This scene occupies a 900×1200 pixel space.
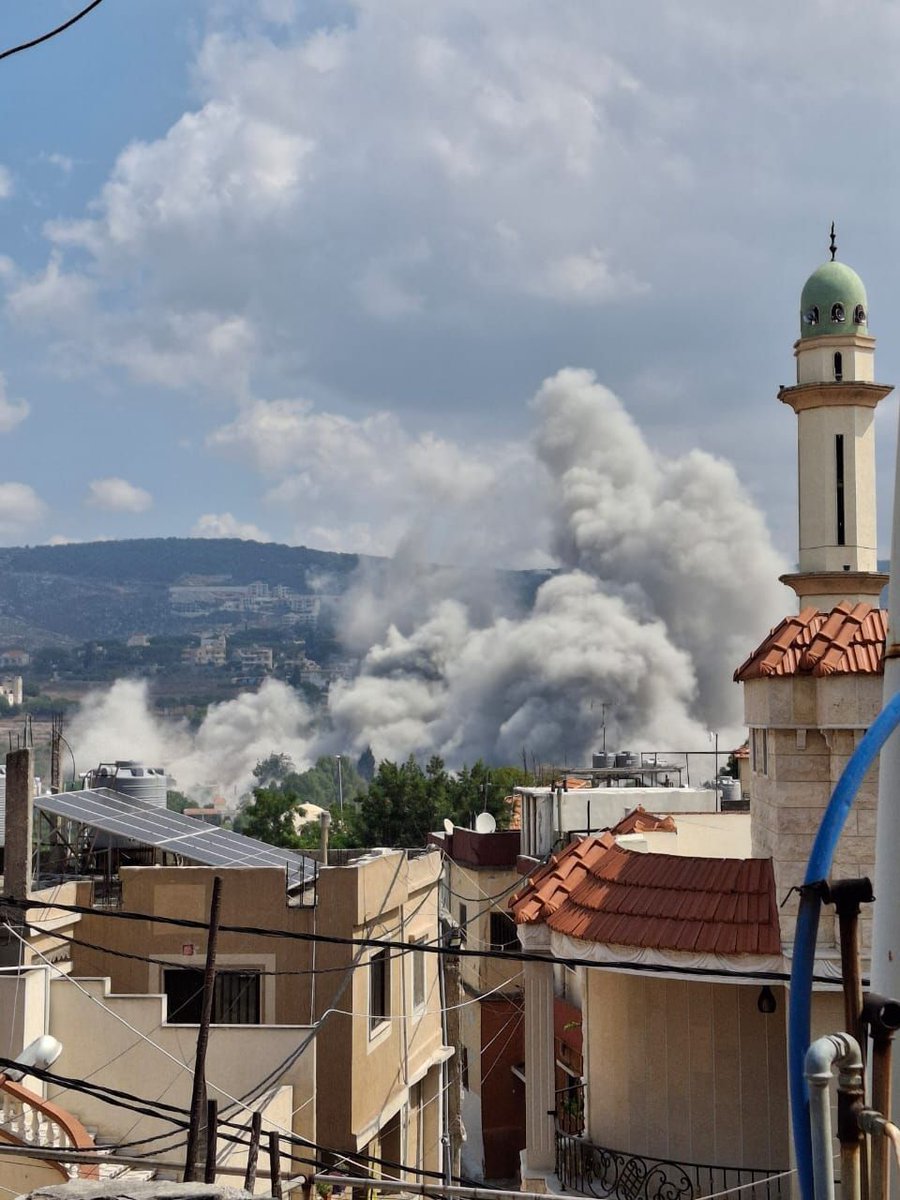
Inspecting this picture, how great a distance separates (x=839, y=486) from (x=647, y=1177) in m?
19.9

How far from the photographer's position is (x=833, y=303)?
103 ft

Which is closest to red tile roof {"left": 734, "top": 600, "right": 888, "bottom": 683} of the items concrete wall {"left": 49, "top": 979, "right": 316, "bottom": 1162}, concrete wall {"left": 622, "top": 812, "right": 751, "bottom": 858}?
concrete wall {"left": 622, "top": 812, "right": 751, "bottom": 858}

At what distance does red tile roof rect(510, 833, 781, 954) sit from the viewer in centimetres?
1317

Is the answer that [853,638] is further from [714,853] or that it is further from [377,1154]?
[377,1154]

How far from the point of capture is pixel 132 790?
28375mm

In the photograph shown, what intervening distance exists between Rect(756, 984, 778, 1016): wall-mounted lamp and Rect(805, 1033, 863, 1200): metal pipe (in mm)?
8288

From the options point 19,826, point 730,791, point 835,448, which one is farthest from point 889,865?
point 730,791

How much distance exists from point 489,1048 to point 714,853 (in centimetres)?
1413

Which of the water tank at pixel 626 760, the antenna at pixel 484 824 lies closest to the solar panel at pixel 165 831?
the antenna at pixel 484 824

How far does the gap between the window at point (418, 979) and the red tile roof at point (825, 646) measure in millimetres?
9387

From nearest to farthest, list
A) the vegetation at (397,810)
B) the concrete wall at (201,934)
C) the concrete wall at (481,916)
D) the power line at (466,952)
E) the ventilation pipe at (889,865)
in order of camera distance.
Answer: the ventilation pipe at (889,865) < the power line at (466,952) < the concrete wall at (201,934) < the concrete wall at (481,916) < the vegetation at (397,810)

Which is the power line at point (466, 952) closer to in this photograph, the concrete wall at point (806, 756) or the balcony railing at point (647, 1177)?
the concrete wall at point (806, 756)

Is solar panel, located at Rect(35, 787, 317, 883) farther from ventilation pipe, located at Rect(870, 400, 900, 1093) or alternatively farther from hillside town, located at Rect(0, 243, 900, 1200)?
ventilation pipe, located at Rect(870, 400, 900, 1093)

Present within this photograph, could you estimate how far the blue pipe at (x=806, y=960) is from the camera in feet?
17.6
